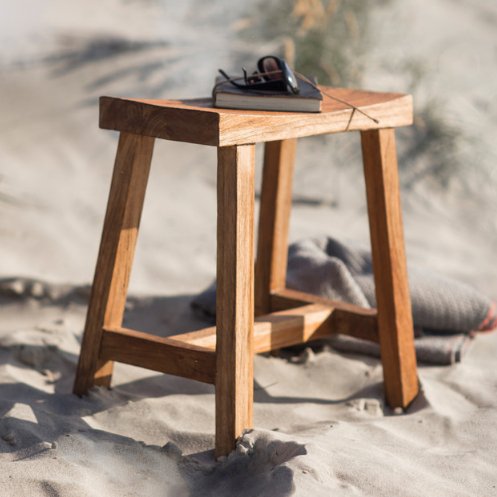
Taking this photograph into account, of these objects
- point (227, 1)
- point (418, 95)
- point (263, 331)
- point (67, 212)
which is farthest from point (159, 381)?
point (227, 1)

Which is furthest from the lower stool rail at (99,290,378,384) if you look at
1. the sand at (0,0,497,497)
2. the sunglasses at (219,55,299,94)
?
the sunglasses at (219,55,299,94)

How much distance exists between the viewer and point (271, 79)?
6.80 ft

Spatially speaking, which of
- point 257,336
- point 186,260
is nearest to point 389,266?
point 257,336

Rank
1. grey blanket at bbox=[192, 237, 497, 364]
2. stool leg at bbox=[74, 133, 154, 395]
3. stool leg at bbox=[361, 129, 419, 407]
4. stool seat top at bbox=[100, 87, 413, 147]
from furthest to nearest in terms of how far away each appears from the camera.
A: grey blanket at bbox=[192, 237, 497, 364] → stool leg at bbox=[361, 129, 419, 407] → stool leg at bbox=[74, 133, 154, 395] → stool seat top at bbox=[100, 87, 413, 147]

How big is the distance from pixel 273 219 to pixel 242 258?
2.50ft

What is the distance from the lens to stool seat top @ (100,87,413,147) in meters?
1.83

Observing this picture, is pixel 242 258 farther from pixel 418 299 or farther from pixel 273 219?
pixel 418 299

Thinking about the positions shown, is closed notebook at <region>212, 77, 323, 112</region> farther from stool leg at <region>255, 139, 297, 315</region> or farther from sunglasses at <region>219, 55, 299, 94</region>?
stool leg at <region>255, 139, 297, 315</region>

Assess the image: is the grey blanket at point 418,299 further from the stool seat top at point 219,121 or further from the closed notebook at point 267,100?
the closed notebook at point 267,100

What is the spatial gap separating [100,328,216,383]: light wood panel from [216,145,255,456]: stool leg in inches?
2.3

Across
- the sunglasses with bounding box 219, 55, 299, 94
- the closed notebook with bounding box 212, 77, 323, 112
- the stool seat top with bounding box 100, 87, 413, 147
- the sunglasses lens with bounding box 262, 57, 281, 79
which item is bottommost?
the stool seat top with bounding box 100, 87, 413, 147

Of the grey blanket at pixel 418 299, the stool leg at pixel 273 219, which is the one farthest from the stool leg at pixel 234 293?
the grey blanket at pixel 418 299

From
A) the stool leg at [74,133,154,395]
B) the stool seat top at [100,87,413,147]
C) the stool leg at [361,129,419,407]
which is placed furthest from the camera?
the stool leg at [361,129,419,407]

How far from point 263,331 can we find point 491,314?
95 centimetres
